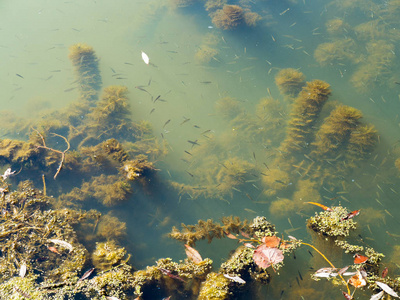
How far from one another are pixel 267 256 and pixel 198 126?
10.6ft

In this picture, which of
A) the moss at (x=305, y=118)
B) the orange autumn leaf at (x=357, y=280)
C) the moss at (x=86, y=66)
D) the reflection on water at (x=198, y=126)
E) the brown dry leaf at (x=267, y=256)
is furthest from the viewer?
the moss at (x=86, y=66)

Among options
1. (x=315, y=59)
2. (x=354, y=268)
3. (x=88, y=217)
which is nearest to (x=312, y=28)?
(x=315, y=59)

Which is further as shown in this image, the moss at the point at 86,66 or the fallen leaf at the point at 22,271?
the moss at the point at 86,66

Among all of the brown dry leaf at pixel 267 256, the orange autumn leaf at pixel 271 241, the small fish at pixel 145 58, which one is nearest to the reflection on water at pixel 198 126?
the small fish at pixel 145 58

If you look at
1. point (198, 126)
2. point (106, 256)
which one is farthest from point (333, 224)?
point (198, 126)

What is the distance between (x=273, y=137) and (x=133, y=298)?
3783 millimetres

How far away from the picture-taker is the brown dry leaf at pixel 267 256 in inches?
121

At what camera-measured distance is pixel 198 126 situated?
18.7 ft

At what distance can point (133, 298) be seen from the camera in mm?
3104

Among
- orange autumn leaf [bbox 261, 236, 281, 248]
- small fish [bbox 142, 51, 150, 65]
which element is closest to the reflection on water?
small fish [bbox 142, 51, 150, 65]

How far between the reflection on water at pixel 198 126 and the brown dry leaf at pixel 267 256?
297 mm

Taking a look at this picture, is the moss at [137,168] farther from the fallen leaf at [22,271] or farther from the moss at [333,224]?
the moss at [333,224]

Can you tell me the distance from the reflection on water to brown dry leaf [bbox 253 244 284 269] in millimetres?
297

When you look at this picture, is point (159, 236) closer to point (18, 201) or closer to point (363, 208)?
point (18, 201)
